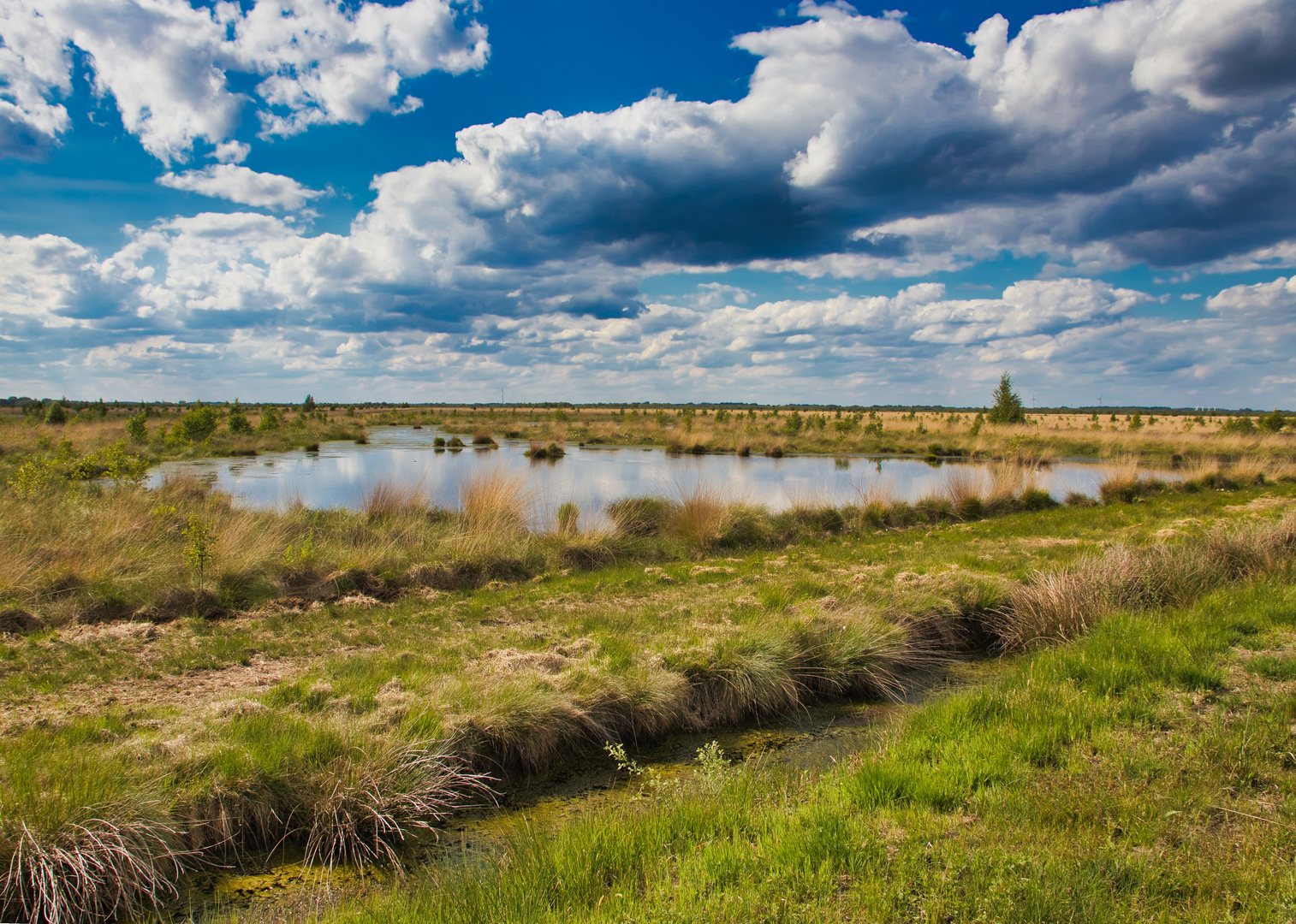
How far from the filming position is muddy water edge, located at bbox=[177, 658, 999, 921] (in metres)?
3.48

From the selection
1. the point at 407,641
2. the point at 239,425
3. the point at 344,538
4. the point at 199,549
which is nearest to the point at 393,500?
the point at 344,538

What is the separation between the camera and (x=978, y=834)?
3096 mm

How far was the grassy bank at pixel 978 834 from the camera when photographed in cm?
259

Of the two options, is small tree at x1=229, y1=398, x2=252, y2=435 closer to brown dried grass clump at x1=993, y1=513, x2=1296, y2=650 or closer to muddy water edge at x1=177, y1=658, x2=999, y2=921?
muddy water edge at x1=177, y1=658, x2=999, y2=921

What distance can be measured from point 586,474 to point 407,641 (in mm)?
18350

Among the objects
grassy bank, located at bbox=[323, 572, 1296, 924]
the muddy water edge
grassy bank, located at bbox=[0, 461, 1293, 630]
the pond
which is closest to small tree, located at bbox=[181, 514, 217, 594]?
grassy bank, located at bbox=[0, 461, 1293, 630]

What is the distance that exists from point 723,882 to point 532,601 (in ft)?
20.2

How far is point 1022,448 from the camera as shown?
35.6 meters

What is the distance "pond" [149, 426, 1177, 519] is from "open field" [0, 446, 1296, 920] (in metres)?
3.43

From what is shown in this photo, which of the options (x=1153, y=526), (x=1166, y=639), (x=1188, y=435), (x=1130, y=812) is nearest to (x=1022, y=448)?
(x=1188, y=435)

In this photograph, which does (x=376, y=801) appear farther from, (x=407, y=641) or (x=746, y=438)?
(x=746, y=438)

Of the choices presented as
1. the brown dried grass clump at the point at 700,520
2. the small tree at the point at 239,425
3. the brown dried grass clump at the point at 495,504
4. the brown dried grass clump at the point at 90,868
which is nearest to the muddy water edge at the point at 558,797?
the brown dried grass clump at the point at 90,868

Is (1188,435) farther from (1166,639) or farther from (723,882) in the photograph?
(723,882)

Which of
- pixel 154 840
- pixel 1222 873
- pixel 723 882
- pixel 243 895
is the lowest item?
pixel 243 895
